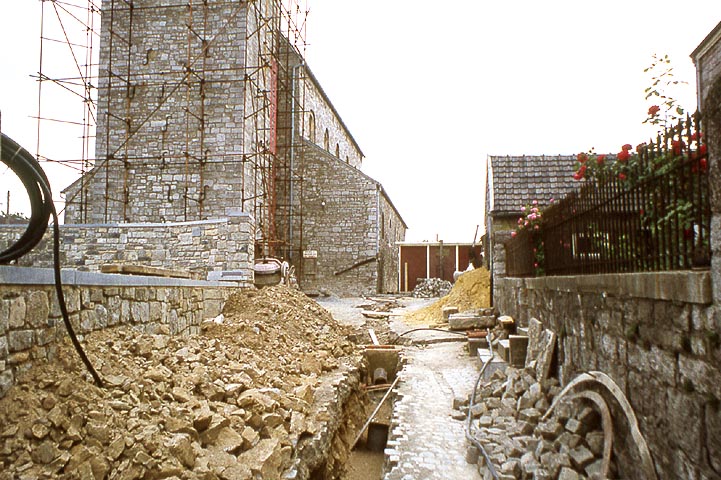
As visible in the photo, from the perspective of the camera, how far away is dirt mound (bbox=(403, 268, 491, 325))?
14295 millimetres

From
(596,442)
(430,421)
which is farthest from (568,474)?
(430,421)

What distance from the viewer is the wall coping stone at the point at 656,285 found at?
2.79 meters

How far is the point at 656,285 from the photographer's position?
3291 millimetres

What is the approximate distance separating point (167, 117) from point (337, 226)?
27.2ft

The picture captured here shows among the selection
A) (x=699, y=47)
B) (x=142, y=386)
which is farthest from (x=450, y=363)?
(x=699, y=47)

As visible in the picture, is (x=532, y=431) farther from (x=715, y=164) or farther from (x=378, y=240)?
(x=378, y=240)

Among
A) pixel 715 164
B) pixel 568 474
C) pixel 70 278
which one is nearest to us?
pixel 715 164

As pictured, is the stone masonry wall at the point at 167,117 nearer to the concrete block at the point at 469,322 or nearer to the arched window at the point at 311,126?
the arched window at the point at 311,126

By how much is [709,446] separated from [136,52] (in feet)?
63.6

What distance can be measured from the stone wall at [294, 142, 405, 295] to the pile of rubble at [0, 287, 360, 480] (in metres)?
14.6

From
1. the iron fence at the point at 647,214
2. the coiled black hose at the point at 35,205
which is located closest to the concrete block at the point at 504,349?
the iron fence at the point at 647,214

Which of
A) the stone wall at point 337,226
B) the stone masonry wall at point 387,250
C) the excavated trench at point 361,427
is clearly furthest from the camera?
the stone masonry wall at point 387,250

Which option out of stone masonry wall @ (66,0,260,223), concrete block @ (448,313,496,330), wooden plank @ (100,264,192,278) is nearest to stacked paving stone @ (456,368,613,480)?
concrete block @ (448,313,496,330)

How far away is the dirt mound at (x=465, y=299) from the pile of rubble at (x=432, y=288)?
8.45m
